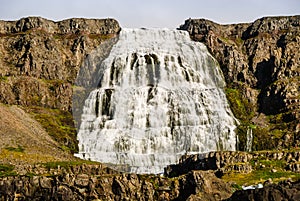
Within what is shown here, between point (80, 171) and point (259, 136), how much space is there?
57566mm

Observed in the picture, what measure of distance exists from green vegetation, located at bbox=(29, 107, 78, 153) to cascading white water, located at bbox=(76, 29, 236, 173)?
2.81 meters

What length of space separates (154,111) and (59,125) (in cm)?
2738

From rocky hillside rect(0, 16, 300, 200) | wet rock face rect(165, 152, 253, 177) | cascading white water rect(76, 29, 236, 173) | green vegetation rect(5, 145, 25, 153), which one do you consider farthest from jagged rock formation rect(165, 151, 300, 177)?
green vegetation rect(5, 145, 25, 153)

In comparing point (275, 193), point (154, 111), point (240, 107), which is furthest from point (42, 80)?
point (275, 193)

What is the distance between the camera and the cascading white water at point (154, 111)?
146375 millimetres

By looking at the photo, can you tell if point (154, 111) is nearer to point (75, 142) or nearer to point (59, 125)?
point (75, 142)

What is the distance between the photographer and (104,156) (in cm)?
14500

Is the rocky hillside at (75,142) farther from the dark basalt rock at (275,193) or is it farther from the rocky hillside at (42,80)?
the rocky hillside at (42,80)

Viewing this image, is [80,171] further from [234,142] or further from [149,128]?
[234,142]

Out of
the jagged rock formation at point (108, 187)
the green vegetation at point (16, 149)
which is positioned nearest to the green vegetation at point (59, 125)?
the green vegetation at point (16, 149)

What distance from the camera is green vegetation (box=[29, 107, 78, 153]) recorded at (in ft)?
494

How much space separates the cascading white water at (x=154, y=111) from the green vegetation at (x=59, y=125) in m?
2.81

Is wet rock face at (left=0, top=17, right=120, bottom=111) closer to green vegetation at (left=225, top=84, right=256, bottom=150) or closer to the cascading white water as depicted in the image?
the cascading white water

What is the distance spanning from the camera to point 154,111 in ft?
516
